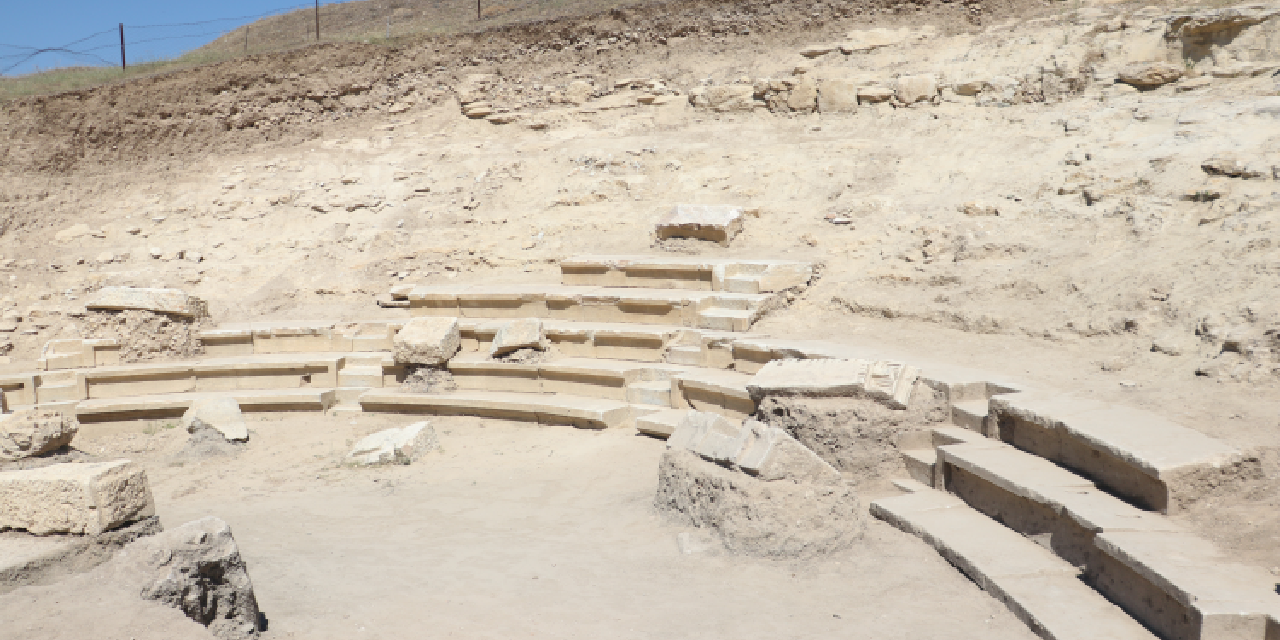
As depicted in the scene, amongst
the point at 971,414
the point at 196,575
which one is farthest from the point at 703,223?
the point at 196,575

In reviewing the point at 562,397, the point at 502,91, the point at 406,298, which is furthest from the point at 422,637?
the point at 502,91

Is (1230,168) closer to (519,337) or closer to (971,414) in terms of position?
(971,414)

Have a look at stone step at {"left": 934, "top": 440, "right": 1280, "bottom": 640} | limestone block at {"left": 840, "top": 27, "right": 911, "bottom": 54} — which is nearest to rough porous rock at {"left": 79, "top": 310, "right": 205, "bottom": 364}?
stone step at {"left": 934, "top": 440, "right": 1280, "bottom": 640}

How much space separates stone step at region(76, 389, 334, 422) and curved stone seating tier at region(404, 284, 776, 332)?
62.1 inches

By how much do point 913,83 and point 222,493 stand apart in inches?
353

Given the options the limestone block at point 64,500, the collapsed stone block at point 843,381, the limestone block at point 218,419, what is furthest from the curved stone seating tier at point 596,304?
the limestone block at point 64,500

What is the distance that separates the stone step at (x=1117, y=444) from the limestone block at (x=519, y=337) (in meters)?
A: 4.47

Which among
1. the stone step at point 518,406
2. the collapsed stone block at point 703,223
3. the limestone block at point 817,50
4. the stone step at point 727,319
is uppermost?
the limestone block at point 817,50

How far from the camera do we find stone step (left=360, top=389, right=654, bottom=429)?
24.9 ft

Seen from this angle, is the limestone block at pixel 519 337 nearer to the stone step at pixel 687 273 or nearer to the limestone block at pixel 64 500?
the stone step at pixel 687 273

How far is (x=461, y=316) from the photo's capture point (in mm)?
9531

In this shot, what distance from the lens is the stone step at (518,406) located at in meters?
7.58

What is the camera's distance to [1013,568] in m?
4.02

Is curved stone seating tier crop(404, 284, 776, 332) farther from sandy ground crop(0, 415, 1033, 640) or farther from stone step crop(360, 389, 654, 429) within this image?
sandy ground crop(0, 415, 1033, 640)
